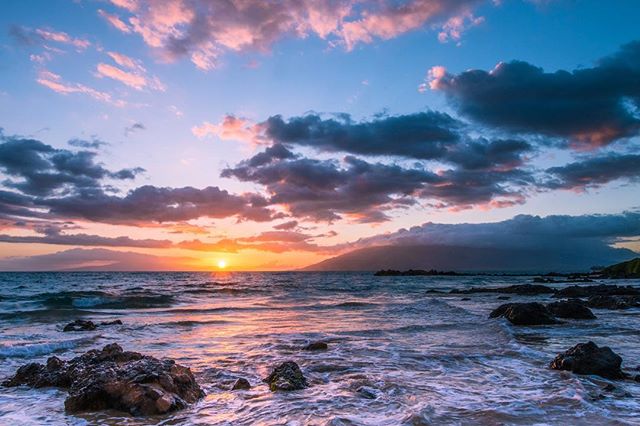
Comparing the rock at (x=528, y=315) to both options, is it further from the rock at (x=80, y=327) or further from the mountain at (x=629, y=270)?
the mountain at (x=629, y=270)

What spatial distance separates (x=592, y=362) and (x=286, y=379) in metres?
7.60

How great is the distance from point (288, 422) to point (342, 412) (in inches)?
42.5

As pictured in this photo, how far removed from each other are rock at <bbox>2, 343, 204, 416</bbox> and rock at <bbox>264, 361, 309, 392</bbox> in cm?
166

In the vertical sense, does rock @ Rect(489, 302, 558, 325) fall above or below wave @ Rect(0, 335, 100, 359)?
above

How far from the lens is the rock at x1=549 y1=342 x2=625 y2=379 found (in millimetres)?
10570

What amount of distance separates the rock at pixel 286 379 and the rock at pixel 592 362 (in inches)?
266

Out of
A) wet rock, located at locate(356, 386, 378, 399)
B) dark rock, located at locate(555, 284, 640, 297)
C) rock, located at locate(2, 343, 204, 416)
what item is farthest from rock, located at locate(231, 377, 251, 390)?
dark rock, located at locate(555, 284, 640, 297)

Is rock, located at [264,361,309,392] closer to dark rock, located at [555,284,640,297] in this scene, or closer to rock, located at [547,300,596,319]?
rock, located at [547,300,596,319]

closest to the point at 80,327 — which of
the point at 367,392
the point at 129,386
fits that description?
the point at 129,386

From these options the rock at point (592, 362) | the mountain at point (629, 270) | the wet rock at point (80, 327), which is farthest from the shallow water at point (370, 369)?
the mountain at point (629, 270)

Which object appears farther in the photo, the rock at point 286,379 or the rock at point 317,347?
the rock at point 317,347

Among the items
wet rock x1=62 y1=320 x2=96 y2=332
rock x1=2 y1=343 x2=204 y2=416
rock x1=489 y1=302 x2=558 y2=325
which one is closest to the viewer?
rock x1=2 y1=343 x2=204 y2=416

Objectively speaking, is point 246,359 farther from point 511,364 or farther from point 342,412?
point 511,364

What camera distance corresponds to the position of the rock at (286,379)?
986 centimetres
